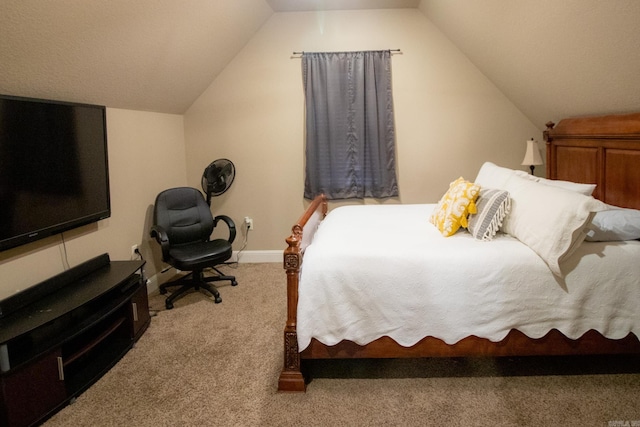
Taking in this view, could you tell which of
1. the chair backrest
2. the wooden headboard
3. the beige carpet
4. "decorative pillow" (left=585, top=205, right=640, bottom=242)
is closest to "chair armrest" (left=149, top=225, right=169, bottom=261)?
the chair backrest

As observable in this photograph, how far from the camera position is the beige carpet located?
6.51 ft

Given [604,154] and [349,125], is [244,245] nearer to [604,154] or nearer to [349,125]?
[349,125]

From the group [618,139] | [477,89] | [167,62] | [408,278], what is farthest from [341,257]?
[477,89]

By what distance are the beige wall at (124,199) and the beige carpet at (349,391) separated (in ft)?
2.55

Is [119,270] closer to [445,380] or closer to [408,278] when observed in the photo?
[408,278]

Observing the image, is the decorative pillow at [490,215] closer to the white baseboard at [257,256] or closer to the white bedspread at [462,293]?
the white bedspread at [462,293]

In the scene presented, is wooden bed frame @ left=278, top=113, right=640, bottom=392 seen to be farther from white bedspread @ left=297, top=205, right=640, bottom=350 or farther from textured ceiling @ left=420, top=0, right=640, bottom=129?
textured ceiling @ left=420, top=0, right=640, bottom=129

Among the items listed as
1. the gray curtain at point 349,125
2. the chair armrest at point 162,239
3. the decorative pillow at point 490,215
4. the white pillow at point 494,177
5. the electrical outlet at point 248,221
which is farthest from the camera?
the electrical outlet at point 248,221

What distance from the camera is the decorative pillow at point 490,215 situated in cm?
242

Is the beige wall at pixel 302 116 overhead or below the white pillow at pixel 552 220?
overhead

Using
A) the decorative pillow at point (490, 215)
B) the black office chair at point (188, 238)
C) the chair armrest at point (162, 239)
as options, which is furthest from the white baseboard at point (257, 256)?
the decorative pillow at point (490, 215)

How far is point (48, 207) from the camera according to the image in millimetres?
2453

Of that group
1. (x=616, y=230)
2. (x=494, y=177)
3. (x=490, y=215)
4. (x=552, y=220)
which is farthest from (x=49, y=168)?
(x=616, y=230)

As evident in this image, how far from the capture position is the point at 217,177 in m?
4.04
